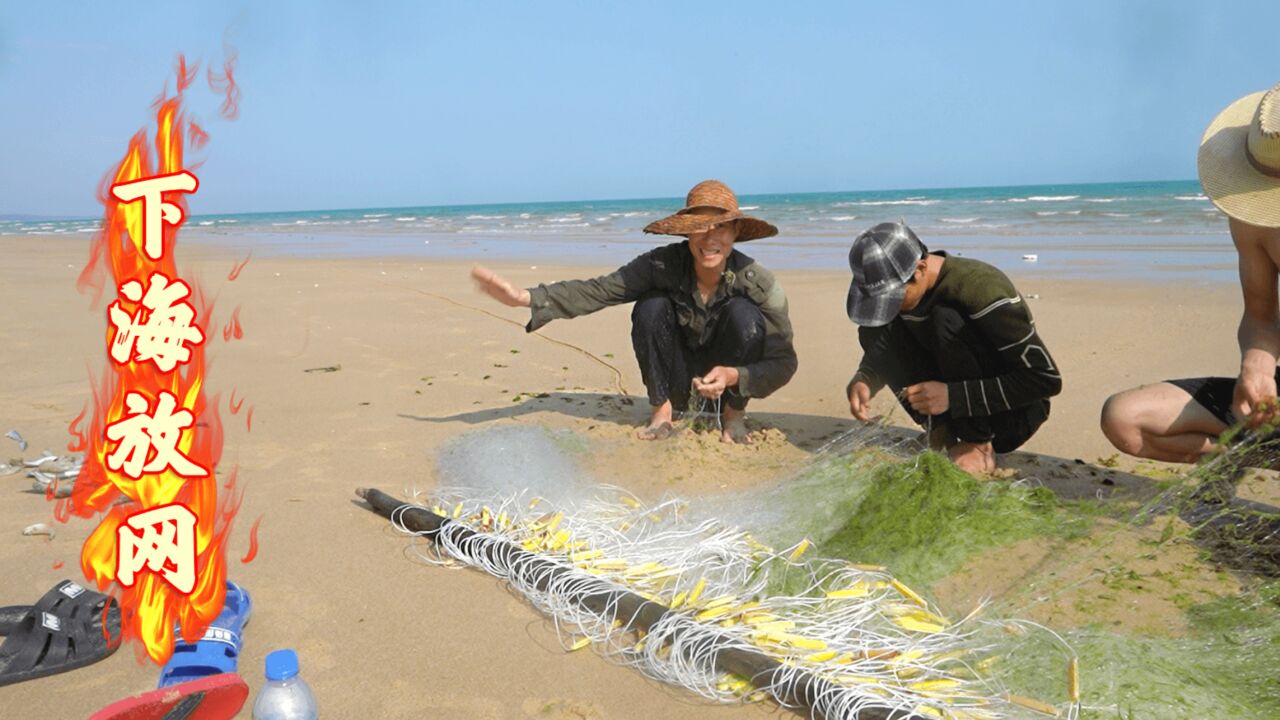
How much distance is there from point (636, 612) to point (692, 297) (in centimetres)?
211

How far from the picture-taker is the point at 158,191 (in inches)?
103

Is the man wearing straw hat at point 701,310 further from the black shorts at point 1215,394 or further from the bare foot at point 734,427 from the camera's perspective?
the black shorts at point 1215,394

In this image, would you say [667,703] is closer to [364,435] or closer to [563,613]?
[563,613]

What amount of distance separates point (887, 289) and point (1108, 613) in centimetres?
140

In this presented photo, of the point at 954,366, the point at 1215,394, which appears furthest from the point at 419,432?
the point at 1215,394

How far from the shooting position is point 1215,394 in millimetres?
3557

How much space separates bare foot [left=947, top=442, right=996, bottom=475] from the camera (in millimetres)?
4020

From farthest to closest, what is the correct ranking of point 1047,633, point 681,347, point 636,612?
point 681,347, point 636,612, point 1047,633

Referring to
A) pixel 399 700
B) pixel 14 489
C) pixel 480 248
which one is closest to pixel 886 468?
pixel 399 700

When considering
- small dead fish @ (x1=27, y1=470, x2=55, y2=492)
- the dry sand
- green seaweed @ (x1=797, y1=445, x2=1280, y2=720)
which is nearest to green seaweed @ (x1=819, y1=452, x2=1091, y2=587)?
green seaweed @ (x1=797, y1=445, x2=1280, y2=720)

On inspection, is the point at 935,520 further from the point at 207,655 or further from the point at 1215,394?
the point at 207,655

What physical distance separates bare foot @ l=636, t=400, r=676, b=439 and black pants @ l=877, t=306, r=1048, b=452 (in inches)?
41.9

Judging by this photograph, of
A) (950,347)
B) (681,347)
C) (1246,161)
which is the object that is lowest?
(681,347)

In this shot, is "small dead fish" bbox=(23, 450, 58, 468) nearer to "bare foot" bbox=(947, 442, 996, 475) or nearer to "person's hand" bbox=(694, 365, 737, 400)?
"person's hand" bbox=(694, 365, 737, 400)
